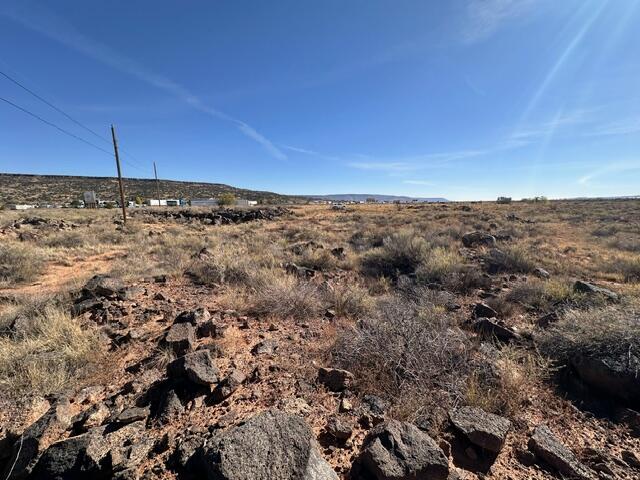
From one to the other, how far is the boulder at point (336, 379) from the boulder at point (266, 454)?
103cm

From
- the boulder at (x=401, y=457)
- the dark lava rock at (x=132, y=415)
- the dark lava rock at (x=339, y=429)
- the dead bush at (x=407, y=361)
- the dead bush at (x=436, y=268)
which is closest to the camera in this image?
the boulder at (x=401, y=457)

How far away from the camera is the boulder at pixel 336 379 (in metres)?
3.19

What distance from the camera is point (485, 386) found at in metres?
3.13

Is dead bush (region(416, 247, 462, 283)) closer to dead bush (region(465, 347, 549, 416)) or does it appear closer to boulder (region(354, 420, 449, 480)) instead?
dead bush (region(465, 347, 549, 416))

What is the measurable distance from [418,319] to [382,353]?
1.29 meters

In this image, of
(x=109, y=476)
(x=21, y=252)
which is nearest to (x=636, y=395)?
(x=109, y=476)

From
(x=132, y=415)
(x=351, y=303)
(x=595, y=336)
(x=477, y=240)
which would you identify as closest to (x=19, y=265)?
(x=132, y=415)

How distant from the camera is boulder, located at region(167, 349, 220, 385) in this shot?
303cm

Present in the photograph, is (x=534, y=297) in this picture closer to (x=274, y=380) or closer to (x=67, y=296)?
(x=274, y=380)

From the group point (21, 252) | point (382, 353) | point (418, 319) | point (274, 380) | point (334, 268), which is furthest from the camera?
point (21, 252)

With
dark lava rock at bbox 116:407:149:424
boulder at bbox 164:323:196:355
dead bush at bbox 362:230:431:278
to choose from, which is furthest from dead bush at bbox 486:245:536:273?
dark lava rock at bbox 116:407:149:424

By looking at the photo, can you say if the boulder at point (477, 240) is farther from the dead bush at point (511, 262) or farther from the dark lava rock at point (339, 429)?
the dark lava rock at point (339, 429)

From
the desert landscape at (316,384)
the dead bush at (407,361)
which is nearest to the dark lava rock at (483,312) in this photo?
the desert landscape at (316,384)

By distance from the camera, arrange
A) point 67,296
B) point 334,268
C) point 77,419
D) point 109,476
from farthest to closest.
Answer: point 334,268 → point 67,296 → point 77,419 → point 109,476
